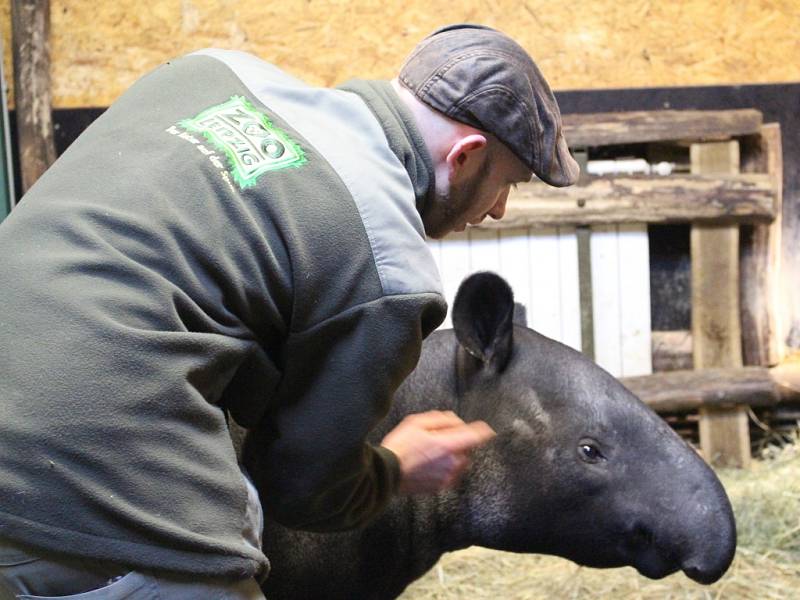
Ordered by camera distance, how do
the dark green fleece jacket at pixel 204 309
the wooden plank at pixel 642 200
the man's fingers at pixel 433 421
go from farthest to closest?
the wooden plank at pixel 642 200
the man's fingers at pixel 433 421
the dark green fleece jacket at pixel 204 309

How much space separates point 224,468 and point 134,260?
426 millimetres

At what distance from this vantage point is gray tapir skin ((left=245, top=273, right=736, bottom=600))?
10.8 feet

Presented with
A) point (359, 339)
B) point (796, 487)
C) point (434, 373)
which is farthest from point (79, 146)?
point (796, 487)

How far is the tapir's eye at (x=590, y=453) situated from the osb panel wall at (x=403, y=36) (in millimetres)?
3923

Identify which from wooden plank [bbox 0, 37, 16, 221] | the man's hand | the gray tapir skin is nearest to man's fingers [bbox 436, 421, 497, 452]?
the man's hand

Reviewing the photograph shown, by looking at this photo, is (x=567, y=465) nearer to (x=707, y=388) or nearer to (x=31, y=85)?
(x=707, y=388)

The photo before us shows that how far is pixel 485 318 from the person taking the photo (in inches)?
136

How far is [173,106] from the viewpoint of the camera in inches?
79.3

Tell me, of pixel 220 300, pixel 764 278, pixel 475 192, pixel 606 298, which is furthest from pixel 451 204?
pixel 764 278

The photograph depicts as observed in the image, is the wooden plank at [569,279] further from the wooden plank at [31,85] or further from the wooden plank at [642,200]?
the wooden plank at [31,85]

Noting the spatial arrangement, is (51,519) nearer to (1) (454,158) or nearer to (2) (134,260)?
(2) (134,260)

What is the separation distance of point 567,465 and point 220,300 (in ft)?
6.04

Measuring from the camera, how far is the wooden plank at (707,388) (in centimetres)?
659

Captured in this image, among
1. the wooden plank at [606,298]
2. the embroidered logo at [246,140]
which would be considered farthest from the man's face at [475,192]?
the wooden plank at [606,298]
